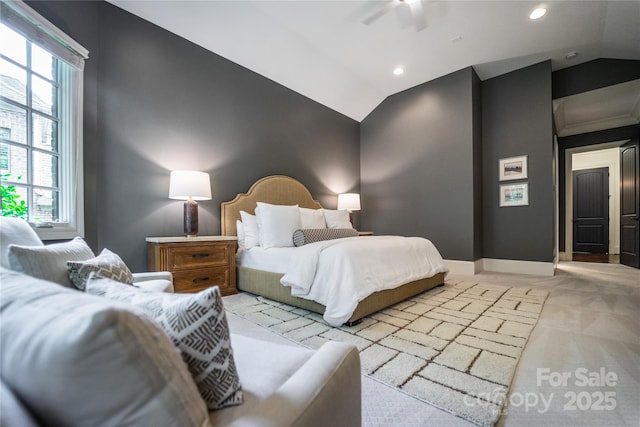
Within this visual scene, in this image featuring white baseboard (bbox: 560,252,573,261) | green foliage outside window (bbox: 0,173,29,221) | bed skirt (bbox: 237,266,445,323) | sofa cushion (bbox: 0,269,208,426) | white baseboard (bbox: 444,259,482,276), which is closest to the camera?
sofa cushion (bbox: 0,269,208,426)

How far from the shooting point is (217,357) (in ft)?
1.80

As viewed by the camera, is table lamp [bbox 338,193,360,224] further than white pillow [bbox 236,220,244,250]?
Yes

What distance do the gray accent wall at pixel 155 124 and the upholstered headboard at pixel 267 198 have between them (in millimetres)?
114

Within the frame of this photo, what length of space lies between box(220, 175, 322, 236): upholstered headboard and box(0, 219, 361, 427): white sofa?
8.27 ft

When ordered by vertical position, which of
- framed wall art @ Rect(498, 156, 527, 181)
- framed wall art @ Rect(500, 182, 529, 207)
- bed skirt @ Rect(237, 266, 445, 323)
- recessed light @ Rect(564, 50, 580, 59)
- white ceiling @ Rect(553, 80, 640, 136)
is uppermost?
recessed light @ Rect(564, 50, 580, 59)

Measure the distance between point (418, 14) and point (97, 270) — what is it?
3566mm

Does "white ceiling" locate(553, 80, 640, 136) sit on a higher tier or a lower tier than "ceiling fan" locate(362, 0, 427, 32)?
lower

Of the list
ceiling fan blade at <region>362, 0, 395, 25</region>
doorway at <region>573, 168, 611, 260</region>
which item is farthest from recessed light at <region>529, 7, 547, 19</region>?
doorway at <region>573, 168, 611, 260</region>

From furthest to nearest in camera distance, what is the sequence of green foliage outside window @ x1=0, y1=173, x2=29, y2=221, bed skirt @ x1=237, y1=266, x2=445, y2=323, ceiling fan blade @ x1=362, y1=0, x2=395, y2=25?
ceiling fan blade @ x1=362, y1=0, x2=395, y2=25, bed skirt @ x1=237, y1=266, x2=445, y2=323, green foliage outside window @ x1=0, y1=173, x2=29, y2=221

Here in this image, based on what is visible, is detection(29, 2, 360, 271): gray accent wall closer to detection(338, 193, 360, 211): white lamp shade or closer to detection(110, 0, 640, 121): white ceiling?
detection(110, 0, 640, 121): white ceiling

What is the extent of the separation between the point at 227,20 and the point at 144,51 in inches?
38.6

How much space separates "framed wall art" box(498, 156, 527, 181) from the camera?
14.6 ft

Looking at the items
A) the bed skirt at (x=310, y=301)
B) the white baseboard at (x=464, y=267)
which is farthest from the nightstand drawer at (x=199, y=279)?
the white baseboard at (x=464, y=267)

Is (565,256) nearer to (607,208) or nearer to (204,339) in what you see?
(607,208)
